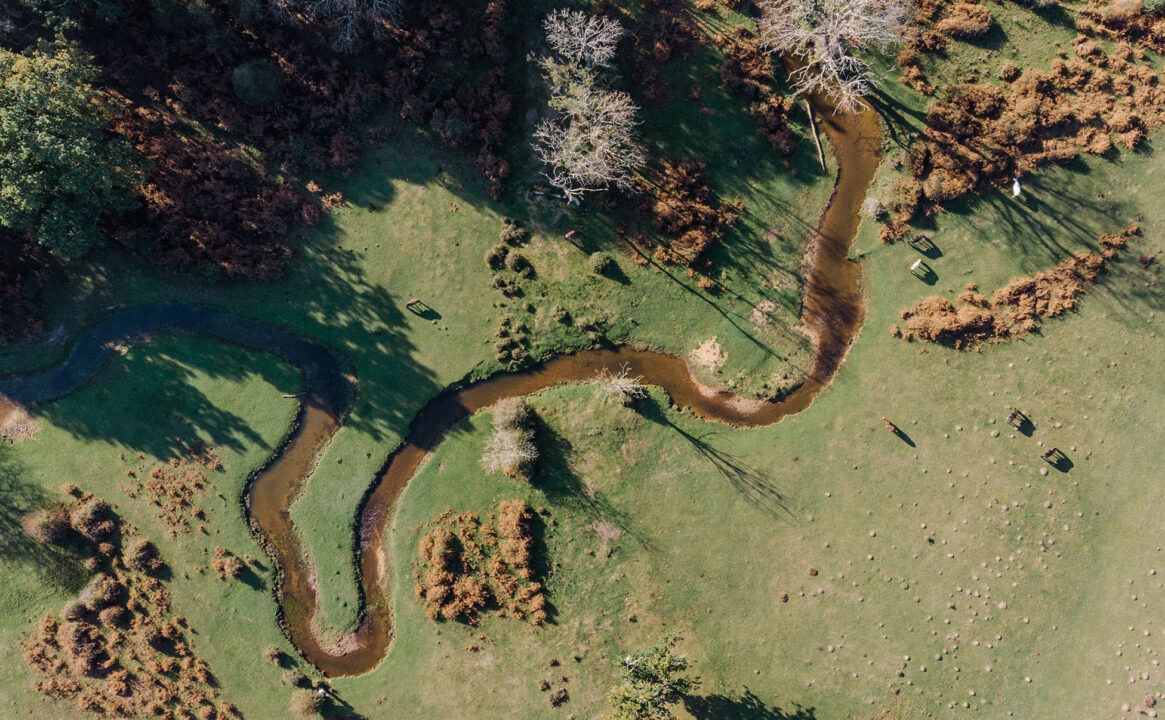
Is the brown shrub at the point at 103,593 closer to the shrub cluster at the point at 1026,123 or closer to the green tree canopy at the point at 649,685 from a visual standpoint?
the green tree canopy at the point at 649,685

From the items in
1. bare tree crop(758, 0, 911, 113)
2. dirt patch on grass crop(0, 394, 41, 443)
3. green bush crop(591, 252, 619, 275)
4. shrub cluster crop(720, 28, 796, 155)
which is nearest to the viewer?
bare tree crop(758, 0, 911, 113)

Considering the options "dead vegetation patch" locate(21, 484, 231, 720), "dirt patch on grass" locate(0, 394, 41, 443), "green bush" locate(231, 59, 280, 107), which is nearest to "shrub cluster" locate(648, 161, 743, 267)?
"green bush" locate(231, 59, 280, 107)

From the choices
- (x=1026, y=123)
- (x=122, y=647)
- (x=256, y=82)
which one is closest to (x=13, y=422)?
(x=122, y=647)

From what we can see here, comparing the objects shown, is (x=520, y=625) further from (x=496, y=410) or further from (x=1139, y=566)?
(x=1139, y=566)

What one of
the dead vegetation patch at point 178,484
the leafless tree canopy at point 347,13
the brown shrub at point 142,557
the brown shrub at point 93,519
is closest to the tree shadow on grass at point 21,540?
the brown shrub at point 93,519

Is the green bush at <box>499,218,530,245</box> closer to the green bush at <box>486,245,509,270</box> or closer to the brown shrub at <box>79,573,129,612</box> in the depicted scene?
the green bush at <box>486,245,509,270</box>
